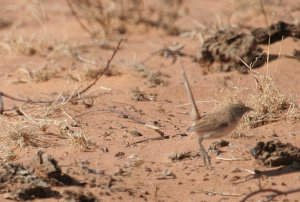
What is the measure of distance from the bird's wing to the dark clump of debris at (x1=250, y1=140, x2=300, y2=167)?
0.33 meters

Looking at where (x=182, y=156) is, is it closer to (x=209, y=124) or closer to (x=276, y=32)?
(x=209, y=124)

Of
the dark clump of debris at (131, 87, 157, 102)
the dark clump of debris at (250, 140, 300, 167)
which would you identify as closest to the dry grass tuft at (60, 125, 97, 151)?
the dark clump of debris at (250, 140, 300, 167)

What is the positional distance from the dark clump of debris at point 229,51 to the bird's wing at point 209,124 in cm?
323

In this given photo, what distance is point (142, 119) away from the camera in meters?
6.93

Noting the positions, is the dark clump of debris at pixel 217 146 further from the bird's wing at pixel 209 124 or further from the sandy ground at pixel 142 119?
the bird's wing at pixel 209 124

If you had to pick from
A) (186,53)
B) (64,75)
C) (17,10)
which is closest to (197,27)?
(186,53)

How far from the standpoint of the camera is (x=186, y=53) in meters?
9.77

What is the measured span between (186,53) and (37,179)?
502cm

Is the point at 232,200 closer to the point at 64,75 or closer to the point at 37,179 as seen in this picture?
the point at 37,179

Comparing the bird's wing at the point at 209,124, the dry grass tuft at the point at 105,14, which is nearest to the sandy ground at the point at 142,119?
the dry grass tuft at the point at 105,14

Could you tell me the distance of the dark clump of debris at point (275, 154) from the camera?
5324 millimetres

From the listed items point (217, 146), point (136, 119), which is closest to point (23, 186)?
point (217, 146)

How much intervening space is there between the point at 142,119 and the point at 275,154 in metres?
1.94

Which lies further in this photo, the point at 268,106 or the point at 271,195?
the point at 268,106
